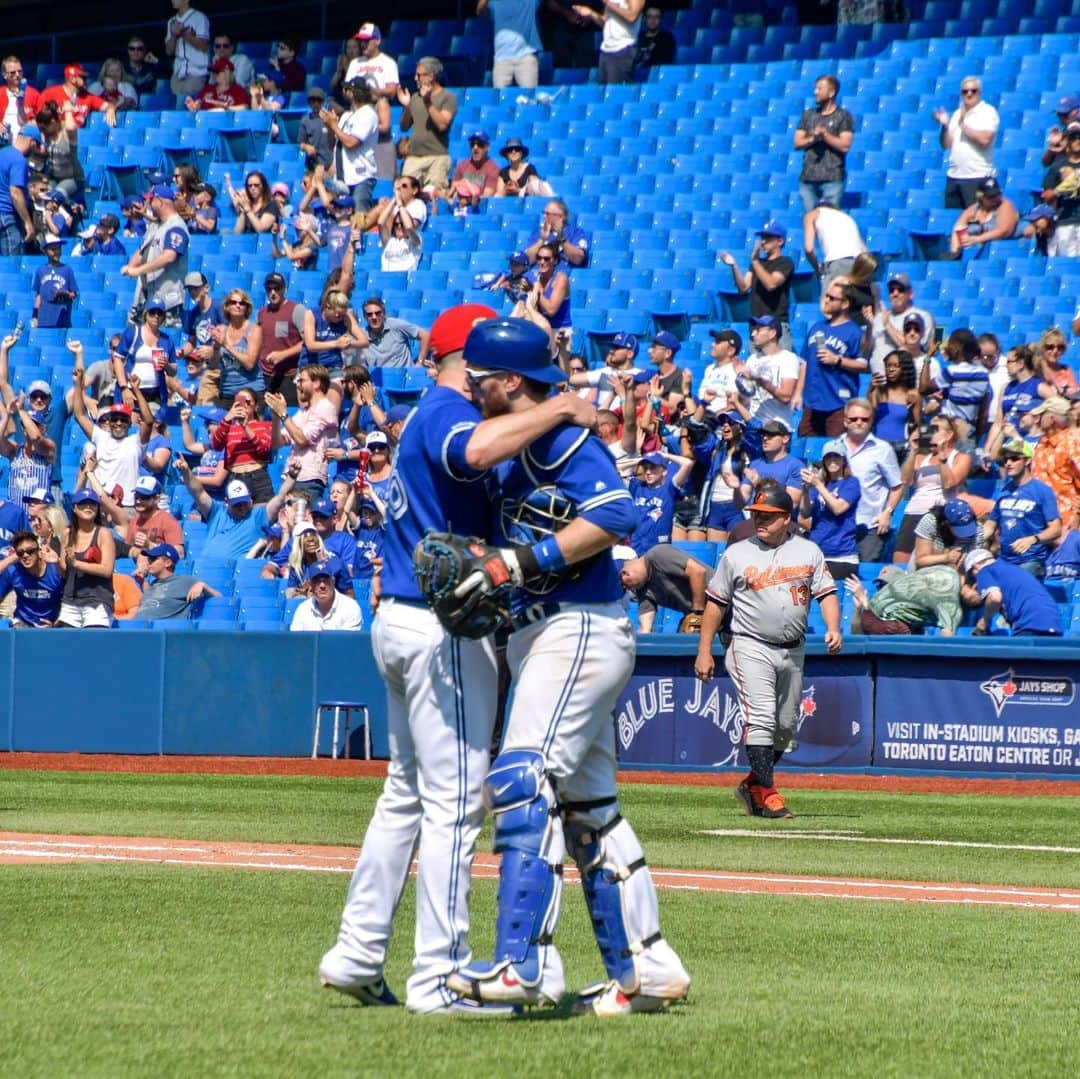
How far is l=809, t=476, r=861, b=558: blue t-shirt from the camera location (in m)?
16.5

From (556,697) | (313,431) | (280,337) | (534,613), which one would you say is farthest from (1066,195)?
(556,697)

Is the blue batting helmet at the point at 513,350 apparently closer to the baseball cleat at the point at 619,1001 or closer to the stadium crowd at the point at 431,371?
the baseball cleat at the point at 619,1001

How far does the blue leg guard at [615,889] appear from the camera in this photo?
5.48m

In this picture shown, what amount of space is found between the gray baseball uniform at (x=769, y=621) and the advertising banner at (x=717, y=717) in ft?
12.7

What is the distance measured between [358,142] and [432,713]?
1912 cm

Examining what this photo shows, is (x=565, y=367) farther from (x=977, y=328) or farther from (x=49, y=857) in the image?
(x=49, y=857)

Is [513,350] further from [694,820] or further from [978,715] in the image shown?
[978,715]

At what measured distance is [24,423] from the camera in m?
21.0

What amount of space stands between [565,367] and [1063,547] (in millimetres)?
5346

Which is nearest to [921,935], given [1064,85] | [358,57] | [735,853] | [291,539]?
[735,853]

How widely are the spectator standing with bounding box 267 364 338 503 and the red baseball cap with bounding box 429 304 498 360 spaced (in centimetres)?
1324

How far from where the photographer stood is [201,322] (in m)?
22.3

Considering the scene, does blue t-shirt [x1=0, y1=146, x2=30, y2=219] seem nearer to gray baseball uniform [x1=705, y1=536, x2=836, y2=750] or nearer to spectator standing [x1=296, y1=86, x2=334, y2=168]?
spectator standing [x1=296, y1=86, x2=334, y2=168]

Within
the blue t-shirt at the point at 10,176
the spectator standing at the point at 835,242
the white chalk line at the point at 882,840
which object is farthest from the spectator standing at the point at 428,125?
the white chalk line at the point at 882,840
